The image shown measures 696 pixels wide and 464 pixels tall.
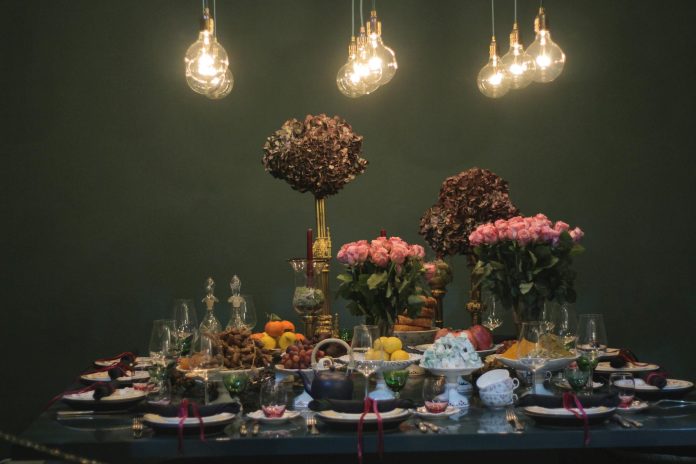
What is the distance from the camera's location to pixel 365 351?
262cm

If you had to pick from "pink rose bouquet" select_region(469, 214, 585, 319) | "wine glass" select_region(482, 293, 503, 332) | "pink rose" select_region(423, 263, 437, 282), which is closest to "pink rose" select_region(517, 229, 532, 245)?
"pink rose bouquet" select_region(469, 214, 585, 319)

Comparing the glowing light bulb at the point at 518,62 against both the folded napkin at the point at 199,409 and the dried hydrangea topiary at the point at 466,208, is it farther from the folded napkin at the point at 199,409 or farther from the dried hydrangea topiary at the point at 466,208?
the folded napkin at the point at 199,409

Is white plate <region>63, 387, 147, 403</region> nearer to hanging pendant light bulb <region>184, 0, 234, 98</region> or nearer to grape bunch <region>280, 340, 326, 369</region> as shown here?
grape bunch <region>280, 340, 326, 369</region>

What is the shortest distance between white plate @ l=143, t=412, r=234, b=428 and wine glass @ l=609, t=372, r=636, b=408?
42.0 inches

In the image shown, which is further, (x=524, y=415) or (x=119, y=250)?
(x=119, y=250)

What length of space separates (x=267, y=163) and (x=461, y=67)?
7.40 feet

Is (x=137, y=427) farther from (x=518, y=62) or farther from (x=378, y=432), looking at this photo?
(x=518, y=62)

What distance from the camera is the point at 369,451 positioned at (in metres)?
2.14

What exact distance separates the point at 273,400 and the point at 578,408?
2.64ft

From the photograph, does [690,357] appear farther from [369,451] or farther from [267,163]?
[369,451]

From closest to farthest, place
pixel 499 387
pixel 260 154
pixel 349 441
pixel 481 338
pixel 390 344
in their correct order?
pixel 349 441 → pixel 499 387 → pixel 390 344 → pixel 481 338 → pixel 260 154

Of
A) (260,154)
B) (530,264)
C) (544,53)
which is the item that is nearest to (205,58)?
(544,53)

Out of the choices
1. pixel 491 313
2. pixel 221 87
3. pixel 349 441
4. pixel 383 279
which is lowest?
pixel 349 441

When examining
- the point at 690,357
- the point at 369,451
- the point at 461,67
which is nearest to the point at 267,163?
the point at 369,451
